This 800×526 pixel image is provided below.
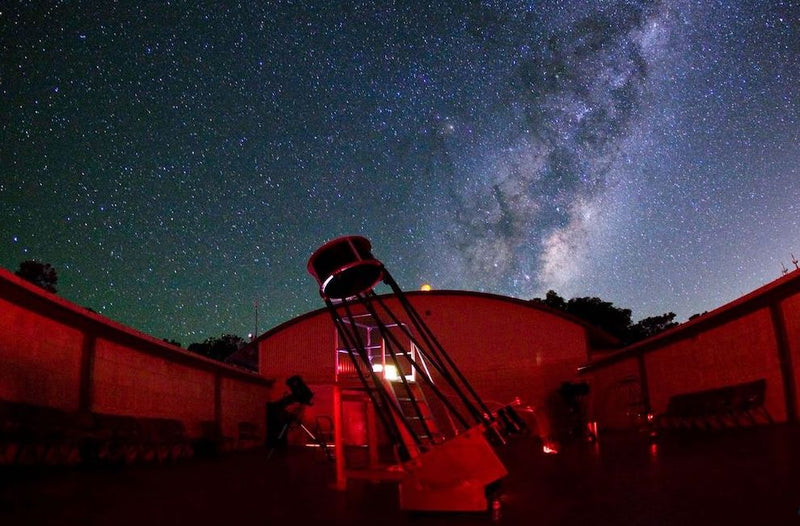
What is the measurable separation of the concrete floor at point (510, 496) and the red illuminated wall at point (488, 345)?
43.7ft

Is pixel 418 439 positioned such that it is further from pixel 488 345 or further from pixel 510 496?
pixel 488 345

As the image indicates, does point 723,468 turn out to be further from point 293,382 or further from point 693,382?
point 693,382

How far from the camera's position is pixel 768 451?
6488mm

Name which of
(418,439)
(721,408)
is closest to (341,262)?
(418,439)

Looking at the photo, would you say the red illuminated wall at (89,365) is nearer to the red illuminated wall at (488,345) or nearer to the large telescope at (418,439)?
the large telescope at (418,439)

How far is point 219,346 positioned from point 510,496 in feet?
174

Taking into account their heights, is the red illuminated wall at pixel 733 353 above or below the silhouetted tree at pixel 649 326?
below

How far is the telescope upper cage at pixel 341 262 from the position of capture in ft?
18.0

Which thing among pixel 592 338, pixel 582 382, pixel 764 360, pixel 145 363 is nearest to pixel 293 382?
pixel 145 363

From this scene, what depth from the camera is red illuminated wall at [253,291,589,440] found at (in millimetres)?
21188

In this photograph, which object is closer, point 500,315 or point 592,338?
point 500,315

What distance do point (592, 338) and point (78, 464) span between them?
65.0ft

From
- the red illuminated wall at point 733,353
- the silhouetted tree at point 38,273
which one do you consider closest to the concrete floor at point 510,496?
the red illuminated wall at point 733,353

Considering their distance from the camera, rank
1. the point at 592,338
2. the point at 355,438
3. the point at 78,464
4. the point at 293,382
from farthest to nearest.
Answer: the point at 592,338
the point at 355,438
the point at 293,382
the point at 78,464
